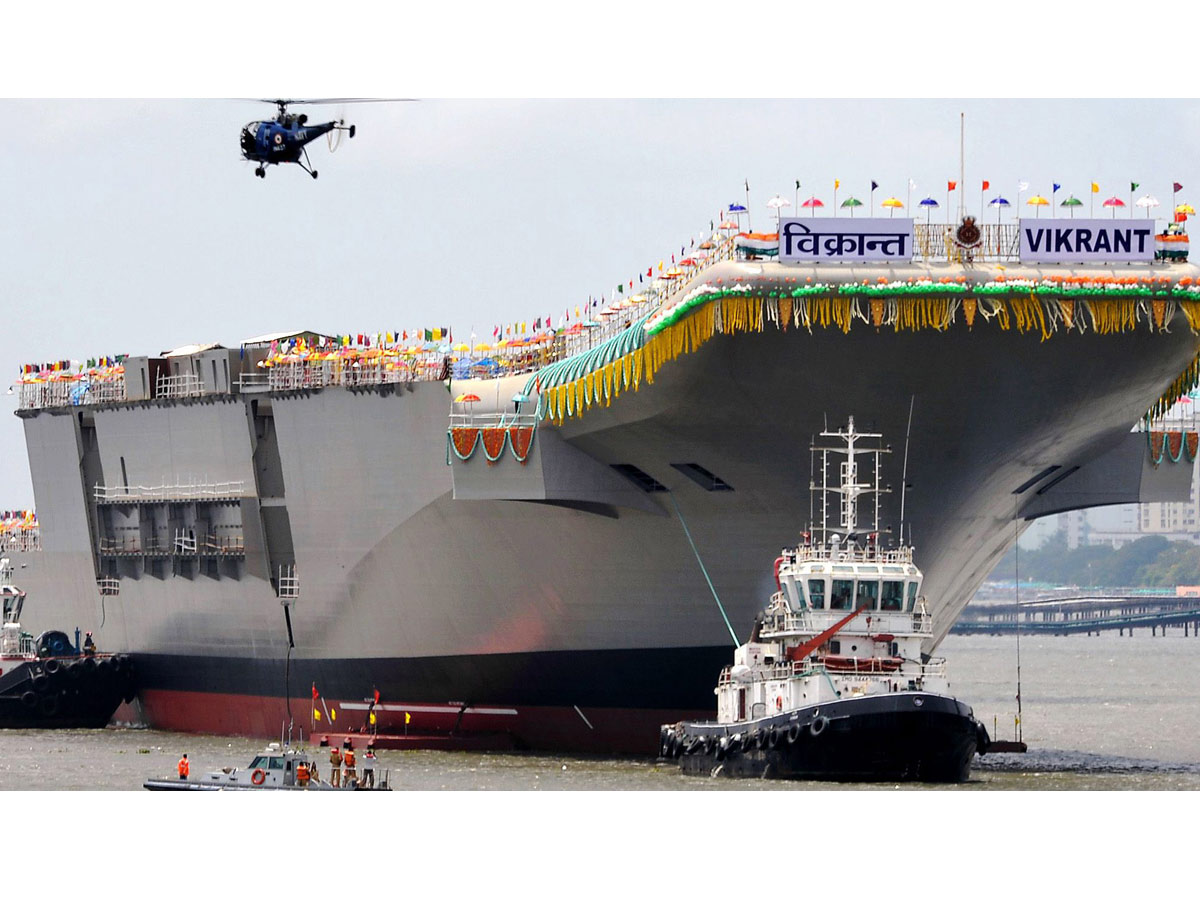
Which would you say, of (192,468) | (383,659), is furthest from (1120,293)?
(192,468)

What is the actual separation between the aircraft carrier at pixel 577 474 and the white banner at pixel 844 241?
0.39 metres

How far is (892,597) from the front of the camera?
1758 inches

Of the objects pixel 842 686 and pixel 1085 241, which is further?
pixel 1085 241

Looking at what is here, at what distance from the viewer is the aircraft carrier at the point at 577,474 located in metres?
46.0

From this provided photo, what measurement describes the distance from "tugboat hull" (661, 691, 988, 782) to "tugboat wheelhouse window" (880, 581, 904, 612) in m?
2.16

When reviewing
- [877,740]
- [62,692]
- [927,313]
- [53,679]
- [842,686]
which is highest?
[927,313]

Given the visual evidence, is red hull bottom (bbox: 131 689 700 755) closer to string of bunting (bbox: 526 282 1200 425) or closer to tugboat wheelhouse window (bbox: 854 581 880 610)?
tugboat wheelhouse window (bbox: 854 581 880 610)

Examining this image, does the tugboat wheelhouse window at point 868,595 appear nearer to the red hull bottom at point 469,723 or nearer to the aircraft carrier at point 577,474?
the aircraft carrier at point 577,474

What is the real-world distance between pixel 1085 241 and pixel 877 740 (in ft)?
33.4

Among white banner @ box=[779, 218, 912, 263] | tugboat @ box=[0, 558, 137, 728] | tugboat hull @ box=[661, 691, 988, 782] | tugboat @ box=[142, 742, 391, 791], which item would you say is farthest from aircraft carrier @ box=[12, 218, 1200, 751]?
tugboat @ box=[142, 742, 391, 791]


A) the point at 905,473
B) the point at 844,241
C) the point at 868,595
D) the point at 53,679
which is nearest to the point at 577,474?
the point at 905,473

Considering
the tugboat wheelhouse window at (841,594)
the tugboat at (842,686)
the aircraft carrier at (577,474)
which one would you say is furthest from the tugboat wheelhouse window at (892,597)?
the aircraft carrier at (577,474)

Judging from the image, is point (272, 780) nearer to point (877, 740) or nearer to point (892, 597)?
point (877, 740)

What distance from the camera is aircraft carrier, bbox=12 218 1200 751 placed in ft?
151
